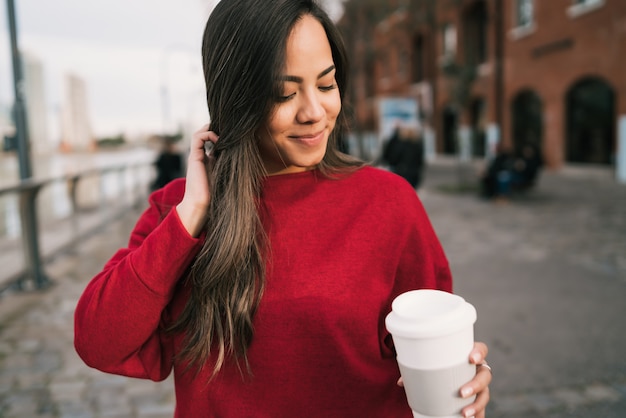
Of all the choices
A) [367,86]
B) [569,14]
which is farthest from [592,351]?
[367,86]

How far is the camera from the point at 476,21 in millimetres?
26562

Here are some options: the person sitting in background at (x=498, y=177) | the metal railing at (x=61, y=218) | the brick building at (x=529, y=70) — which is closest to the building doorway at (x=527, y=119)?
the brick building at (x=529, y=70)

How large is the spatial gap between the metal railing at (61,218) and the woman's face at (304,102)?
5288 millimetres

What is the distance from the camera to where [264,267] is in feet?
4.41

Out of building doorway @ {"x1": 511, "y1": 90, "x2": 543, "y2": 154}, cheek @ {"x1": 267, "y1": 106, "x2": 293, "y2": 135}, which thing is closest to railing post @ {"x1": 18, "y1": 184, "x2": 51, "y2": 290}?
cheek @ {"x1": 267, "y1": 106, "x2": 293, "y2": 135}

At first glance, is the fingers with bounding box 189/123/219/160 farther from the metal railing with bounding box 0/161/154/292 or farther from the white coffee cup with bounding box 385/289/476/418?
the metal railing with bounding box 0/161/154/292

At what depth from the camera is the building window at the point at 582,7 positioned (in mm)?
17516

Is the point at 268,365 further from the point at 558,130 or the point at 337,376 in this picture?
the point at 558,130

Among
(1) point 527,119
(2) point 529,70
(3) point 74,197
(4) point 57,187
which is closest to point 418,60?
(1) point 527,119

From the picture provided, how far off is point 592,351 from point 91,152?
11685mm

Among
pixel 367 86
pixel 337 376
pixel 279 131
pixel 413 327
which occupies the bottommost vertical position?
pixel 337 376

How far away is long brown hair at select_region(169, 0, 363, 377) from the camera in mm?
1300

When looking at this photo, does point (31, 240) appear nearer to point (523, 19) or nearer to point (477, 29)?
point (523, 19)

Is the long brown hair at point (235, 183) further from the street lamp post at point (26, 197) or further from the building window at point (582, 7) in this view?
the building window at point (582, 7)
